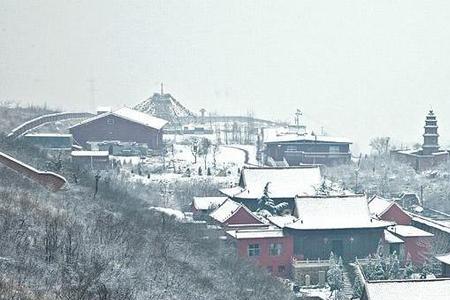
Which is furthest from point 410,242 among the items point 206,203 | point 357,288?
point 206,203

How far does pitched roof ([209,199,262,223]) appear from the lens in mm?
24625

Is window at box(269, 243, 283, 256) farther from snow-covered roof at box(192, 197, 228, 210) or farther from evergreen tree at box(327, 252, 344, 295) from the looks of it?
snow-covered roof at box(192, 197, 228, 210)

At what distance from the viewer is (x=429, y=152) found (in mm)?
41031

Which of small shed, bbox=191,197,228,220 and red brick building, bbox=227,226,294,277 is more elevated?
small shed, bbox=191,197,228,220

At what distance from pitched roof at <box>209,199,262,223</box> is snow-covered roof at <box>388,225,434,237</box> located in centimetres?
541

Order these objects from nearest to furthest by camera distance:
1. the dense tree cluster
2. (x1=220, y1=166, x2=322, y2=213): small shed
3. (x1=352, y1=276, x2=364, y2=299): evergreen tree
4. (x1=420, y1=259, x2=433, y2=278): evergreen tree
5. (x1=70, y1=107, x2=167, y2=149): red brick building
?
(x1=352, y1=276, x2=364, y2=299): evergreen tree < (x1=420, y1=259, x2=433, y2=278): evergreen tree < (x1=220, y1=166, x2=322, y2=213): small shed < the dense tree cluster < (x1=70, y1=107, x2=167, y2=149): red brick building

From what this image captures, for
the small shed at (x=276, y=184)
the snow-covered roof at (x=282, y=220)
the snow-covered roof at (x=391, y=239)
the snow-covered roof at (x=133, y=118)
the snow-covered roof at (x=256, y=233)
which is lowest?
the snow-covered roof at (x=391, y=239)

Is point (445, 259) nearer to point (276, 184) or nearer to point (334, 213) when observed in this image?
point (334, 213)

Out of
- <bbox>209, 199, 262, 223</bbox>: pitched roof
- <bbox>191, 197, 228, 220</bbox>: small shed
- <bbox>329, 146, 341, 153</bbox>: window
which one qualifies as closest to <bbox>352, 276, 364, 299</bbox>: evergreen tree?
<bbox>209, 199, 262, 223</bbox>: pitched roof

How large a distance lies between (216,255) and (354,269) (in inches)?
227

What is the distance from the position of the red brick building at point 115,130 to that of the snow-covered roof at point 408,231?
1865cm

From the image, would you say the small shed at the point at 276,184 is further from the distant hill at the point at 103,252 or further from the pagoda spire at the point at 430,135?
the pagoda spire at the point at 430,135

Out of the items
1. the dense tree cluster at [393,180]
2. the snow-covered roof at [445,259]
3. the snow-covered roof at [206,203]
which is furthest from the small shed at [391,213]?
the dense tree cluster at [393,180]

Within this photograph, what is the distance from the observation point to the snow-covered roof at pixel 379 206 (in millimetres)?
26625
